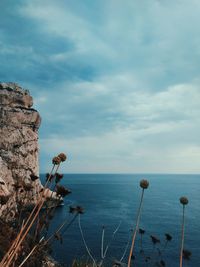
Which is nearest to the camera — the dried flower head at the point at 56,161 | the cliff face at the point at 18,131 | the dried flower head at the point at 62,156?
the dried flower head at the point at 56,161

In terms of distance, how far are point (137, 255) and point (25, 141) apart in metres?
44.6

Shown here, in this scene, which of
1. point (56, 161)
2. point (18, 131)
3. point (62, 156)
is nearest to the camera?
point (56, 161)

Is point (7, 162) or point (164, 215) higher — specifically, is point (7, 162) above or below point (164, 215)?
above

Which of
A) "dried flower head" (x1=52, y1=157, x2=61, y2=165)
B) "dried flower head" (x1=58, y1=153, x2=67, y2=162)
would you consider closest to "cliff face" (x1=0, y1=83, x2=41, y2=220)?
"dried flower head" (x1=58, y1=153, x2=67, y2=162)

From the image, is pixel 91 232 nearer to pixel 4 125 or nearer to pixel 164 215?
pixel 164 215

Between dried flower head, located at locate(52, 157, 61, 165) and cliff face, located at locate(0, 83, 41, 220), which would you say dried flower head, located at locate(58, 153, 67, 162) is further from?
cliff face, located at locate(0, 83, 41, 220)

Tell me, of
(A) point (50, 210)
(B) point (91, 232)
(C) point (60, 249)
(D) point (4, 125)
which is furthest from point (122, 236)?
(A) point (50, 210)

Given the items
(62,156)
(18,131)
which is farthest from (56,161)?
(18,131)

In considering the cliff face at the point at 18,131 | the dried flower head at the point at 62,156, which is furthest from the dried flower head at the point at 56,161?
the cliff face at the point at 18,131

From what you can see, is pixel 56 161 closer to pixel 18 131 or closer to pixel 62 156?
pixel 62 156

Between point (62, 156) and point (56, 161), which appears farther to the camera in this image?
point (62, 156)

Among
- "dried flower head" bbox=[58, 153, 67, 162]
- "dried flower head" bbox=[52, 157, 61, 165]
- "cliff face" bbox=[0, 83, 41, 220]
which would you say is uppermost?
"cliff face" bbox=[0, 83, 41, 220]

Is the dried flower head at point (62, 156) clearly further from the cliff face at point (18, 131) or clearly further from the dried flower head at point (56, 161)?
the cliff face at point (18, 131)

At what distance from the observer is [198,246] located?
58.5 m
